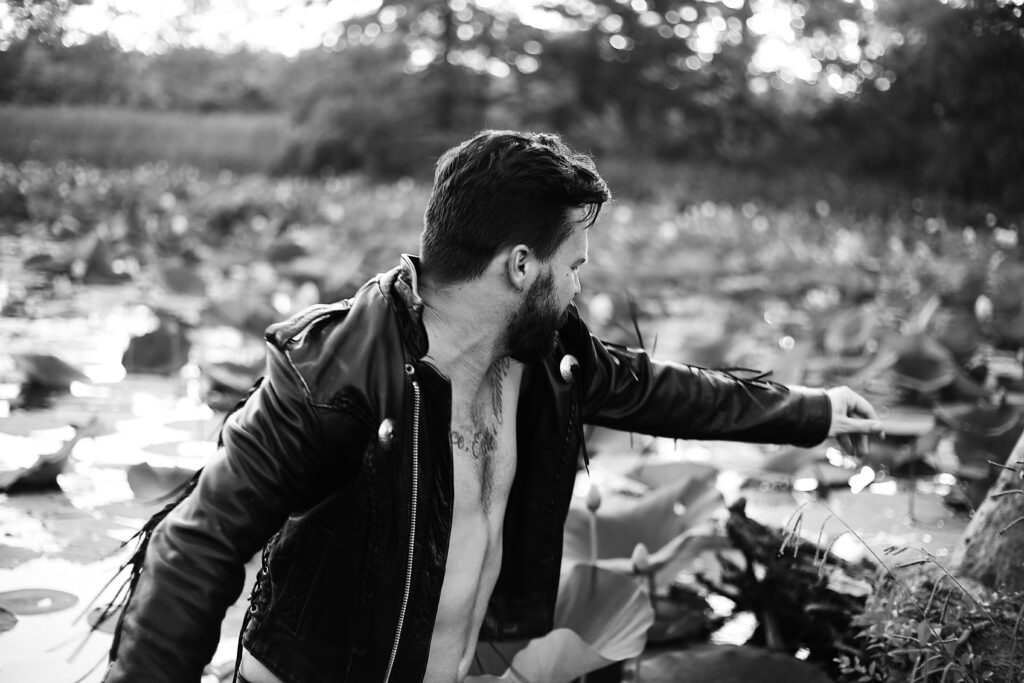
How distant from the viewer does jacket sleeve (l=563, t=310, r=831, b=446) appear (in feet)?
5.54

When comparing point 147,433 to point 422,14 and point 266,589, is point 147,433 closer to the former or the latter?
point 266,589

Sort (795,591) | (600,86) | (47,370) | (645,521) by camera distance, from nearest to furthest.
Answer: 1. (795,591)
2. (645,521)
3. (47,370)
4. (600,86)

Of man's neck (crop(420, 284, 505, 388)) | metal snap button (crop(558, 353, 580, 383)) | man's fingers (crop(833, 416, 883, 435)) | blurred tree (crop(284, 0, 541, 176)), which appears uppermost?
man's neck (crop(420, 284, 505, 388))

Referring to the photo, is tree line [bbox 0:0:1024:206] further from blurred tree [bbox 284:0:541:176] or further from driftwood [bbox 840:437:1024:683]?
driftwood [bbox 840:437:1024:683]

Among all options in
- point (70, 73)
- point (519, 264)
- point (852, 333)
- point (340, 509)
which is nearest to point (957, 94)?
point (852, 333)

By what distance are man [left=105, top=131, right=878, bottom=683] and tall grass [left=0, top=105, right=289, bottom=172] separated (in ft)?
13.2

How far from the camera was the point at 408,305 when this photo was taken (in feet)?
4.41

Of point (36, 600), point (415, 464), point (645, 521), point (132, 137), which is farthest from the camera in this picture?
point (132, 137)

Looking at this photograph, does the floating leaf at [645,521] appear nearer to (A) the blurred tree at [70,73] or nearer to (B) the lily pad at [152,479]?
(B) the lily pad at [152,479]

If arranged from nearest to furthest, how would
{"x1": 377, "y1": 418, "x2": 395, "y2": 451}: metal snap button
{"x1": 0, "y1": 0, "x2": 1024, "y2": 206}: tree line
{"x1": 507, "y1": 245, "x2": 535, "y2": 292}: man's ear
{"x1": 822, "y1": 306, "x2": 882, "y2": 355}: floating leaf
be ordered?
{"x1": 377, "y1": 418, "x2": 395, "y2": 451}: metal snap button, {"x1": 507, "y1": 245, "x2": 535, "y2": 292}: man's ear, {"x1": 822, "y1": 306, "x2": 882, "y2": 355}: floating leaf, {"x1": 0, "y1": 0, "x2": 1024, "y2": 206}: tree line

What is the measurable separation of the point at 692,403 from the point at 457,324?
0.50m

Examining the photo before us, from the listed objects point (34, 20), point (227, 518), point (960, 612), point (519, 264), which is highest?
point (34, 20)

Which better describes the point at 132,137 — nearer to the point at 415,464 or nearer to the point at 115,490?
the point at 115,490

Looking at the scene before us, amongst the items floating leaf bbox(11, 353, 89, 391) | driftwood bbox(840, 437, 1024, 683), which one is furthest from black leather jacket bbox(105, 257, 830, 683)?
floating leaf bbox(11, 353, 89, 391)
